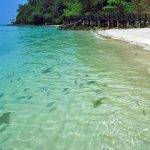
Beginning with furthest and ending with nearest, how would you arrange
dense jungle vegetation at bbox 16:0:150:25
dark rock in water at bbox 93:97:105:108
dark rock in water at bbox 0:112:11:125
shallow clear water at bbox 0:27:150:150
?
1. dense jungle vegetation at bbox 16:0:150:25
2. dark rock in water at bbox 93:97:105:108
3. dark rock in water at bbox 0:112:11:125
4. shallow clear water at bbox 0:27:150:150

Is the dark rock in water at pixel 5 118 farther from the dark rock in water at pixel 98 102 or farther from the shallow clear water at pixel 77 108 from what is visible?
the dark rock in water at pixel 98 102

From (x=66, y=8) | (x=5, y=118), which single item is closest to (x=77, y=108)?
(x=5, y=118)

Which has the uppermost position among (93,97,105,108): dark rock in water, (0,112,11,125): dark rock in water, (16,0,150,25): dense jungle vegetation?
(0,112,11,125): dark rock in water

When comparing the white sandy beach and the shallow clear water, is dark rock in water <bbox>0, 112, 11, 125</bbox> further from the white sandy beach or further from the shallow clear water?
the white sandy beach

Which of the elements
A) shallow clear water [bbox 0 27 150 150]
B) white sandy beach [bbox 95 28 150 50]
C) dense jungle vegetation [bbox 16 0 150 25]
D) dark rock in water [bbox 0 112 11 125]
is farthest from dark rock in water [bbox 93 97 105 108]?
dense jungle vegetation [bbox 16 0 150 25]

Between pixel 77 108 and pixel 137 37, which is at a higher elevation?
pixel 77 108

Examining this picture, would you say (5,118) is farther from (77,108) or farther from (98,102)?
(98,102)

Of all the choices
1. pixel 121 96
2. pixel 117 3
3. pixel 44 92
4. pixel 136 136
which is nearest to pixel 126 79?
pixel 121 96

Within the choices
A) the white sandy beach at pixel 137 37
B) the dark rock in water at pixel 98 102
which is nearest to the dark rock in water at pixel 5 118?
the dark rock in water at pixel 98 102

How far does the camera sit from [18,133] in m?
7.01

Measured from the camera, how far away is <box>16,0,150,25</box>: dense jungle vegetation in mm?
68500

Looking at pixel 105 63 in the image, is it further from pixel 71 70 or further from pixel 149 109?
pixel 149 109

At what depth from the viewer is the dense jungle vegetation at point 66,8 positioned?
6850cm

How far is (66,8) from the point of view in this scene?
99.3 metres
